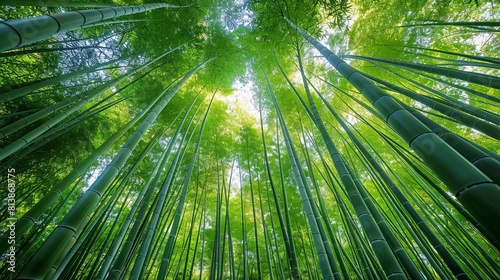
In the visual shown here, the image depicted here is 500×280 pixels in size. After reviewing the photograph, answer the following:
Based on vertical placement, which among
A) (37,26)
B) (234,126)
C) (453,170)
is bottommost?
(453,170)

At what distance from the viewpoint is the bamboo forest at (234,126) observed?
1813 mm

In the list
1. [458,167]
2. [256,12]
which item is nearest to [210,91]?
[256,12]

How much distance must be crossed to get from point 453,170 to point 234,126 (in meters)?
5.41

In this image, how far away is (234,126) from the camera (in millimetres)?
6012

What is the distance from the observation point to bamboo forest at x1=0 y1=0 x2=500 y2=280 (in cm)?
181

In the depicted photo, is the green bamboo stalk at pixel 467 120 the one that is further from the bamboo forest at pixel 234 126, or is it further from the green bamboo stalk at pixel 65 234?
the green bamboo stalk at pixel 65 234

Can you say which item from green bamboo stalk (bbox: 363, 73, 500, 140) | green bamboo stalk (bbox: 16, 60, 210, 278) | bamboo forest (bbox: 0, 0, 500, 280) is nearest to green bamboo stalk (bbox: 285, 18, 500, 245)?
bamboo forest (bbox: 0, 0, 500, 280)

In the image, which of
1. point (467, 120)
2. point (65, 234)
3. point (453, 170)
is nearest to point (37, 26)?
point (65, 234)

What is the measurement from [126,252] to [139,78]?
11.1 feet

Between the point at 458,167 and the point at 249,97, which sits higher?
the point at 249,97

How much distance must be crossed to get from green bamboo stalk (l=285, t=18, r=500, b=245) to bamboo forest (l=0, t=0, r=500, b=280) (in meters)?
0.01

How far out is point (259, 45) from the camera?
16.1 ft

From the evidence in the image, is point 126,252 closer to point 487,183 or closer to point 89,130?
point 487,183

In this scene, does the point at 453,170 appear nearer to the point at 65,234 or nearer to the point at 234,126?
the point at 65,234
